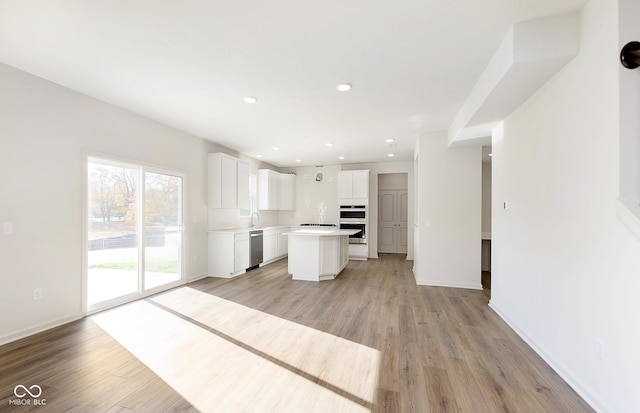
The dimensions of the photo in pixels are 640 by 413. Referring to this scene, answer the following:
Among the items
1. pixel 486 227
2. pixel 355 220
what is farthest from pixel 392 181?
pixel 486 227

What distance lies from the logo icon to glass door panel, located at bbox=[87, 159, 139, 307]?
5.34 feet

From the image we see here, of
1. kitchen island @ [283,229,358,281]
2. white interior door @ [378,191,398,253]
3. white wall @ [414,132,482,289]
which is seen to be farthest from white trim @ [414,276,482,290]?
white interior door @ [378,191,398,253]

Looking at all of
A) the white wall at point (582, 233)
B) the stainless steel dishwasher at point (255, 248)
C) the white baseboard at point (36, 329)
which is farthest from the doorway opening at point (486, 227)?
the white baseboard at point (36, 329)

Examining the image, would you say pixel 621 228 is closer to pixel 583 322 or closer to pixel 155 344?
pixel 583 322

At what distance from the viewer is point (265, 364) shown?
2414 millimetres

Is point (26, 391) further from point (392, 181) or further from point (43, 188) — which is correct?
point (392, 181)

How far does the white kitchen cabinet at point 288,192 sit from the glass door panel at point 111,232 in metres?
4.41

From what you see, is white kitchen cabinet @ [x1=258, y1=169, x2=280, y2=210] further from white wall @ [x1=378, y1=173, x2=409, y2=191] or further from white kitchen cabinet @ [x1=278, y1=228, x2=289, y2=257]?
white wall @ [x1=378, y1=173, x2=409, y2=191]

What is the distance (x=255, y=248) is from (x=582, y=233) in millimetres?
5630

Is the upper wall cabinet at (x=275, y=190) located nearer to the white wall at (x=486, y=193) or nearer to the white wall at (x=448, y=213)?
the white wall at (x=448, y=213)

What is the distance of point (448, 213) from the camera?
5.00m

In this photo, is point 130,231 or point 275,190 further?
point 275,190

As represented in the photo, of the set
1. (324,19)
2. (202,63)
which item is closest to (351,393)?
(324,19)

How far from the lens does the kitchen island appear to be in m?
5.37
